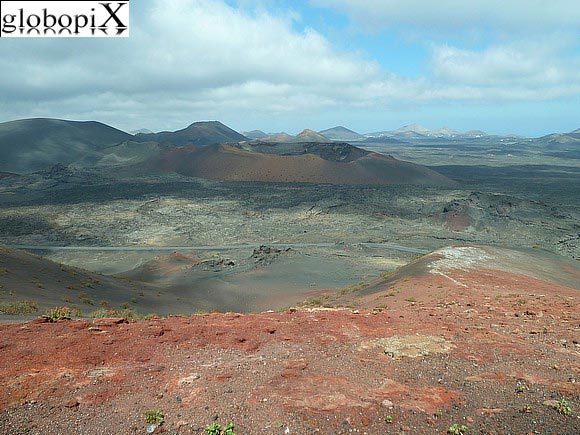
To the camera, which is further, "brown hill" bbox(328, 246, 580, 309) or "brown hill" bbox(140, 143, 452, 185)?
"brown hill" bbox(140, 143, 452, 185)

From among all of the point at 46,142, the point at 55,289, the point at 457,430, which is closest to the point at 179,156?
the point at 46,142

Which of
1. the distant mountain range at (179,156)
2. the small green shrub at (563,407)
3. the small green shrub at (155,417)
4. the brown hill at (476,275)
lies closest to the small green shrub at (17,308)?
the small green shrub at (155,417)

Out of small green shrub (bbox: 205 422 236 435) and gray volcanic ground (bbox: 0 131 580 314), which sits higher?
small green shrub (bbox: 205 422 236 435)

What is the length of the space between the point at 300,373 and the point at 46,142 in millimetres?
168312

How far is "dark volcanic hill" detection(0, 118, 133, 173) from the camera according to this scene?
429 feet

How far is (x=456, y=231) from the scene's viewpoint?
53.0 metres

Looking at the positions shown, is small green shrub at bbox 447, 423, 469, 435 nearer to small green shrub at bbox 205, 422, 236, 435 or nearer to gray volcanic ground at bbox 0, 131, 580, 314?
small green shrub at bbox 205, 422, 236, 435

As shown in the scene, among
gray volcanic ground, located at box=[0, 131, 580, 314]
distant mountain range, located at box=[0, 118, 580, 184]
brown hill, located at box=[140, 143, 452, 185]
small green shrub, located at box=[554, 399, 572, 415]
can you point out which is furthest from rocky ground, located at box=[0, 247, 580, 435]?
distant mountain range, located at box=[0, 118, 580, 184]

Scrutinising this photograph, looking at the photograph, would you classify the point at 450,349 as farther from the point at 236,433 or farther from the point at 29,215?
the point at 29,215

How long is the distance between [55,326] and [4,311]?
3731mm

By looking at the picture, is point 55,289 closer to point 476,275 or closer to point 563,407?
point 563,407

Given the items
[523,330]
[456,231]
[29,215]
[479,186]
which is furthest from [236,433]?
[479,186]

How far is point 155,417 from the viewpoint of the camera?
22.1 ft

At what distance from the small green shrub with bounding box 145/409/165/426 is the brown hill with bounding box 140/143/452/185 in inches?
3617
